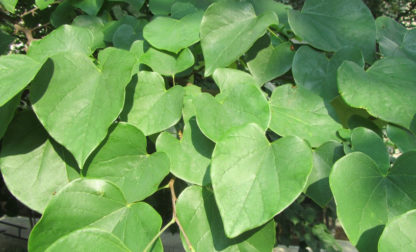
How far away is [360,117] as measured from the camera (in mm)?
475

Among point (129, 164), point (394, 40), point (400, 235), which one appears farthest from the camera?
point (394, 40)

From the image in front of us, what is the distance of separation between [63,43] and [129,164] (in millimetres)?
197

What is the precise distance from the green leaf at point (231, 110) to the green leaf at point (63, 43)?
7.3 inches

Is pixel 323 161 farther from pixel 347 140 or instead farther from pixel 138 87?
pixel 138 87

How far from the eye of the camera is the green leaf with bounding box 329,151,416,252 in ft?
1.14

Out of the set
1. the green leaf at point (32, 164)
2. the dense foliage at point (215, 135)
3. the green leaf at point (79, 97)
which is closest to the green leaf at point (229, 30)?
the dense foliage at point (215, 135)

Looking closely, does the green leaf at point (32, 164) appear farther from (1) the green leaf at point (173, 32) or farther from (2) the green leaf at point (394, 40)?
(2) the green leaf at point (394, 40)

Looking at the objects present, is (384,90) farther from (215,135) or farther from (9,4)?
(9,4)

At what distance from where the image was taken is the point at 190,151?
42 cm

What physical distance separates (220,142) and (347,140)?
175mm

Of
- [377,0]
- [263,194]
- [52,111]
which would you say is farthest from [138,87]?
[377,0]

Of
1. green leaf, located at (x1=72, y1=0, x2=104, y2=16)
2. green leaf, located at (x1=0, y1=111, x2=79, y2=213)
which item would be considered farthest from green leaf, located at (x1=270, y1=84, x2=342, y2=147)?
green leaf, located at (x1=72, y1=0, x2=104, y2=16)

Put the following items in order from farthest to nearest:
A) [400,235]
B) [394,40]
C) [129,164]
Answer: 1. [394,40]
2. [129,164]
3. [400,235]

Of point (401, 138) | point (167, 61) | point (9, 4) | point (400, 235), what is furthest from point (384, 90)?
point (9, 4)
